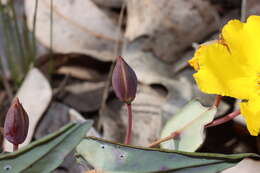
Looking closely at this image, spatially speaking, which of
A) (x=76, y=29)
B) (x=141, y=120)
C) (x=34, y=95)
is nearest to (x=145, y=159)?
(x=141, y=120)

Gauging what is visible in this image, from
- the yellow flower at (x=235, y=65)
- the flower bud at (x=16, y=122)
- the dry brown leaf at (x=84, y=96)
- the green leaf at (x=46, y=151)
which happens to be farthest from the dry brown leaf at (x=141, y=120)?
the green leaf at (x=46, y=151)

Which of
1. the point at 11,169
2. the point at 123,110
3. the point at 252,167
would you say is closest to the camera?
the point at 11,169

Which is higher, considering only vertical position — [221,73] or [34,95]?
[34,95]

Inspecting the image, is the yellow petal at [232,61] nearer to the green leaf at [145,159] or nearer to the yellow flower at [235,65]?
the yellow flower at [235,65]

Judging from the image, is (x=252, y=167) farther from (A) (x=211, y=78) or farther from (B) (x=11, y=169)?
(B) (x=11, y=169)

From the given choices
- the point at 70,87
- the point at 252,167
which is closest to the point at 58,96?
the point at 70,87

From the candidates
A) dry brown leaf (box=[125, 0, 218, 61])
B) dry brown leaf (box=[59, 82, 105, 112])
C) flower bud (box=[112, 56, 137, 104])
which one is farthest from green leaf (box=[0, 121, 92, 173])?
dry brown leaf (box=[125, 0, 218, 61])

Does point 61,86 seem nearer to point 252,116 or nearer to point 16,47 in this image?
point 16,47
